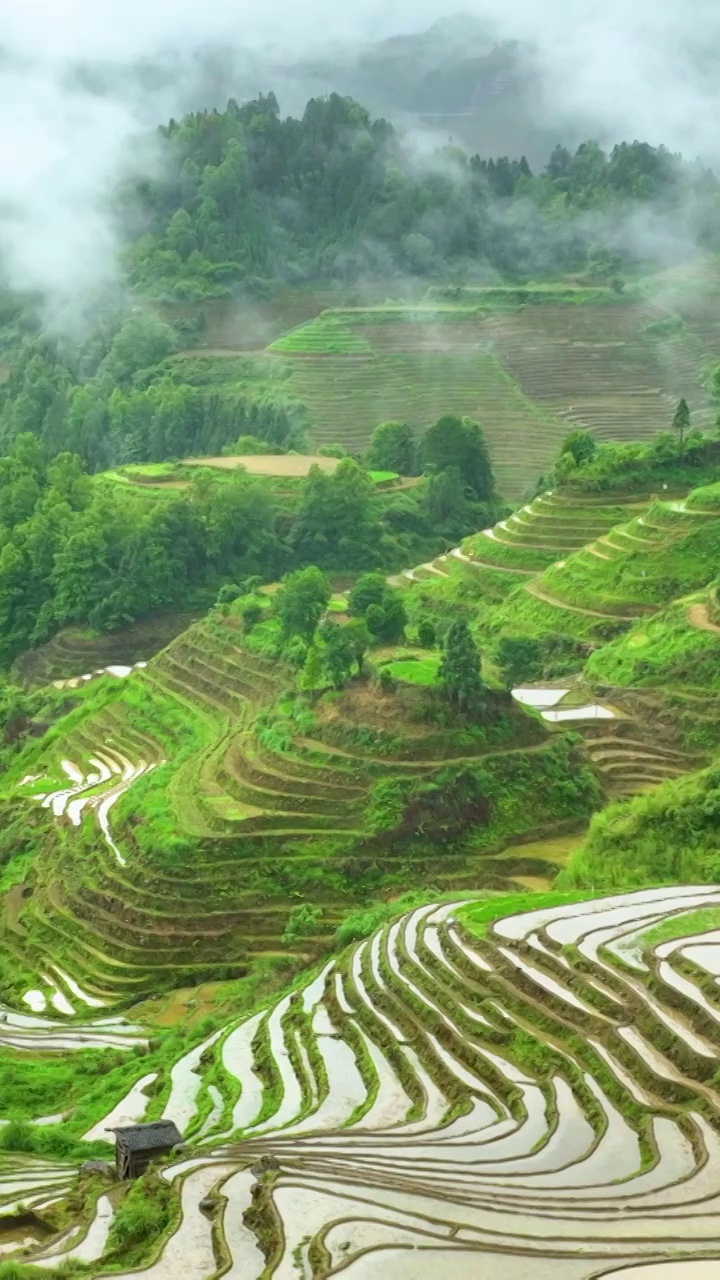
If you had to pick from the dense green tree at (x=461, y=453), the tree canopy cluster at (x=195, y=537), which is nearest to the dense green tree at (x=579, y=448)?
the tree canopy cluster at (x=195, y=537)

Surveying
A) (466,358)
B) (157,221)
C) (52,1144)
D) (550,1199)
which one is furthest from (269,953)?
(157,221)

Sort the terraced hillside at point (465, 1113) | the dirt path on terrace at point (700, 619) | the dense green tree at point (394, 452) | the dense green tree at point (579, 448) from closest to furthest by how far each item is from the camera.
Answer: the terraced hillside at point (465, 1113) → the dirt path on terrace at point (700, 619) → the dense green tree at point (579, 448) → the dense green tree at point (394, 452)

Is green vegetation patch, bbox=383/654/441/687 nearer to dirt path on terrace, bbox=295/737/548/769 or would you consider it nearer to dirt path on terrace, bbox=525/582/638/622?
dirt path on terrace, bbox=295/737/548/769

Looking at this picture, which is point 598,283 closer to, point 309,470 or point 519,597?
point 309,470

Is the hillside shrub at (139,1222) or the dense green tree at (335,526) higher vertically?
the dense green tree at (335,526)

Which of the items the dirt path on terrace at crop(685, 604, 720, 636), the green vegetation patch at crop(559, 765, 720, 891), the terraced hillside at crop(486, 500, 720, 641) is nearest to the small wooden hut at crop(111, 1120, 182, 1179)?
the green vegetation patch at crop(559, 765, 720, 891)

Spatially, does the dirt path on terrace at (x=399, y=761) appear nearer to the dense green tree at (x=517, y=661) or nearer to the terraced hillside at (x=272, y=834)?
the terraced hillside at (x=272, y=834)

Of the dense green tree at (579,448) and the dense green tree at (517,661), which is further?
the dense green tree at (579,448)
